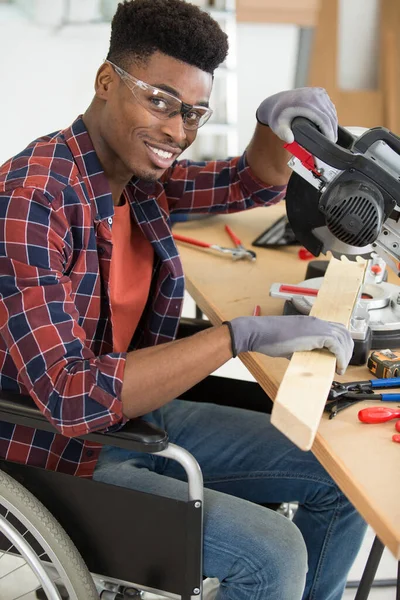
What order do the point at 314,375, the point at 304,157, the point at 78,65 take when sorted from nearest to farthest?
the point at 314,375
the point at 304,157
the point at 78,65

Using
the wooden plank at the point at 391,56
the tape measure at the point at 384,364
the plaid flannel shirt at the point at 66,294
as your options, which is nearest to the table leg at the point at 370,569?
the tape measure at the point at 384,364

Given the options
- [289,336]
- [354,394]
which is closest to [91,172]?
[289,336]

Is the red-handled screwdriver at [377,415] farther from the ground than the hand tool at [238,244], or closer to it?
farther from the ground

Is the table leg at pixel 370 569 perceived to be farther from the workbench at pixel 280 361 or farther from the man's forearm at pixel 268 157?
the man's forearm at pixel 268 157

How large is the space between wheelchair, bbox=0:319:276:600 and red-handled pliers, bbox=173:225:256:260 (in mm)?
709

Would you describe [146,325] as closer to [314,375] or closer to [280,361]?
[280,361]

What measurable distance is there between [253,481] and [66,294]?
1.84 feet

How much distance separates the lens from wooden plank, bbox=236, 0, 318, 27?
165 inches

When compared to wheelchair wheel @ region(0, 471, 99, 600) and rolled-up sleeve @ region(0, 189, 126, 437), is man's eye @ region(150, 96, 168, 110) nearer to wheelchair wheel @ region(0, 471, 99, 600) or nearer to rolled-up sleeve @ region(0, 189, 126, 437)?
rolled-up sleeve @ region(0, 189, 126, 437)

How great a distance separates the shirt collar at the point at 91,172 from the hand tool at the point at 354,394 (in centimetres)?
48

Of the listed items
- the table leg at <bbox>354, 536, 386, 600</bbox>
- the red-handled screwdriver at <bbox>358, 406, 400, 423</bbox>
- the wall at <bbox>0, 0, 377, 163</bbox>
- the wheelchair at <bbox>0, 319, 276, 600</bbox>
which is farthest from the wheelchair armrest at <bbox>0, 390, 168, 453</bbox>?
the wall at <bbox>0, 0, 377, 163</bbox>

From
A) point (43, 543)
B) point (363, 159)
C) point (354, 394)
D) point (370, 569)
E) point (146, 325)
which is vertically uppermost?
point (363, 159)

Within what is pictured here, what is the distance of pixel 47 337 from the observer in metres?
1.09

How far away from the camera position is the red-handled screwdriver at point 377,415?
107 cm
